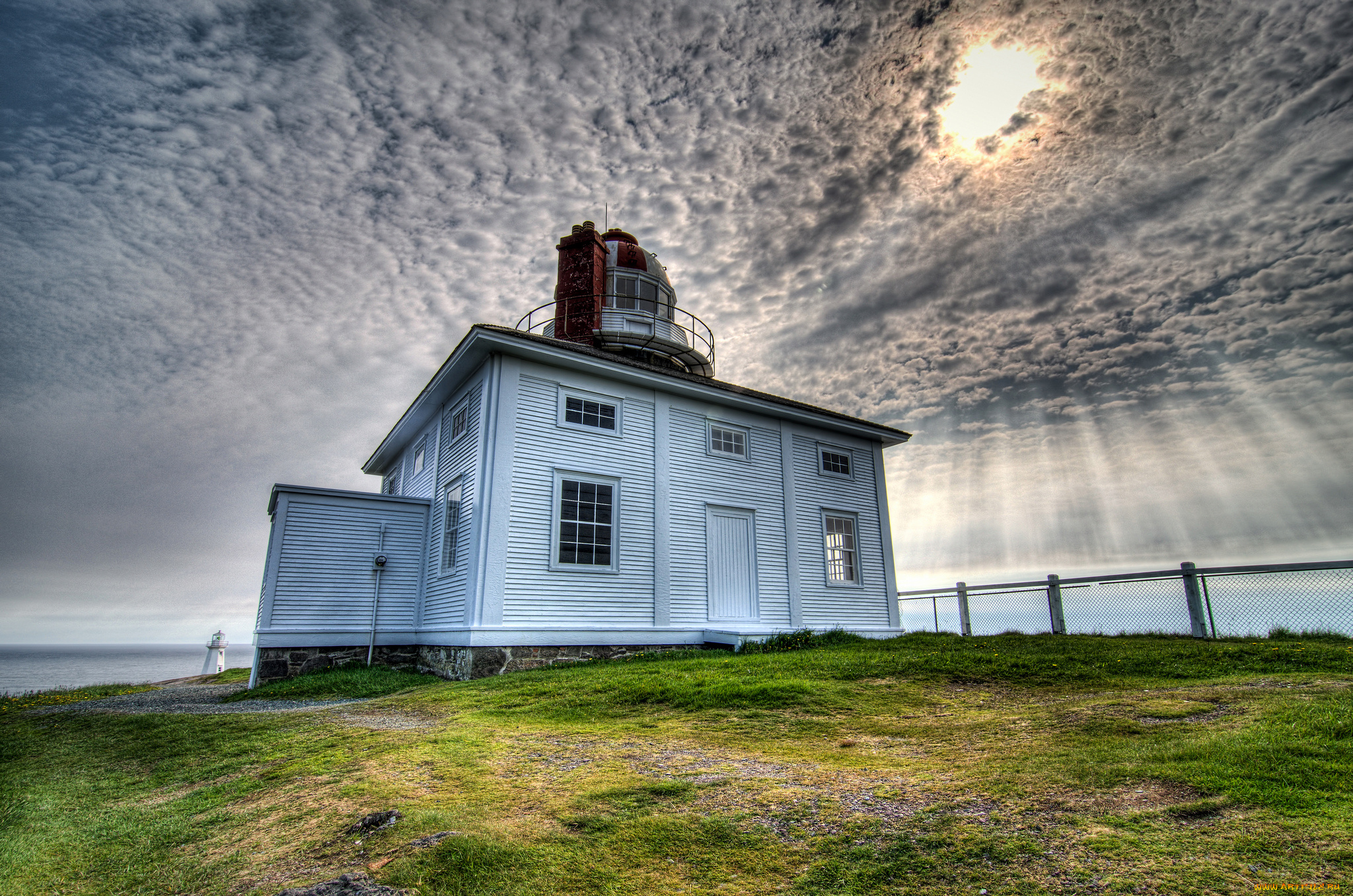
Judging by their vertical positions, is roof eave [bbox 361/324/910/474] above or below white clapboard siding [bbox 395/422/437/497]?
above

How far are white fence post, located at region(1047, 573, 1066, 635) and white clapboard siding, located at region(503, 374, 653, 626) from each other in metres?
8.53

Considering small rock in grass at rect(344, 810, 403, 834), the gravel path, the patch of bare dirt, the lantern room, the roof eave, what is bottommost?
the gravel path

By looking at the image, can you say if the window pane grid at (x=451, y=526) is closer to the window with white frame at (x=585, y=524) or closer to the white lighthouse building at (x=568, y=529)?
the white lighthouse building at (x=568, y=529)

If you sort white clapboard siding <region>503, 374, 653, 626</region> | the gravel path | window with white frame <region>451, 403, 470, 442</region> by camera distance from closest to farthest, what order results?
the gravel path
white clapboard siding <region>503, 374, 653, 626</region>
window with white frame <region>451, 403, 470, 442</region>

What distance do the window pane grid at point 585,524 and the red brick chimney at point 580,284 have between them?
5.40m

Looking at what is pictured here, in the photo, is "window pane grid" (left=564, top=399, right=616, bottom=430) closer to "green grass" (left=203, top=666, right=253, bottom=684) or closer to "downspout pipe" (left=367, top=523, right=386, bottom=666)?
"downspout pipe" (left=367, top=523, right=386, bottom=666)

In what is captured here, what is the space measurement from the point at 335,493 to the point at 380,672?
3.66 meters

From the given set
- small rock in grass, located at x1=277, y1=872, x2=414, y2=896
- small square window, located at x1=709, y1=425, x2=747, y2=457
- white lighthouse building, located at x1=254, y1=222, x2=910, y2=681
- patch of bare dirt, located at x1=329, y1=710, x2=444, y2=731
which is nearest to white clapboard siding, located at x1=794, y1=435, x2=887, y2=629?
white lighthouse building, located at x1=254, y1=222, x2=910, y2=681

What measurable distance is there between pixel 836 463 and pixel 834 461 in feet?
0.20

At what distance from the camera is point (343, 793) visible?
184 inches

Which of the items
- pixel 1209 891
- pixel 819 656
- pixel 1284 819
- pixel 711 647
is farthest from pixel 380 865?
pixel 711 647

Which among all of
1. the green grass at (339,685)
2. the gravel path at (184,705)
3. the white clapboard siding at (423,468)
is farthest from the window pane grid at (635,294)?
the gravel path at (184,705)

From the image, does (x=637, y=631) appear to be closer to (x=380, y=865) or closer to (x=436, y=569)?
(x=436, y=569)

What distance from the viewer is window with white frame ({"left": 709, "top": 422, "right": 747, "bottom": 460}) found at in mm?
15594
